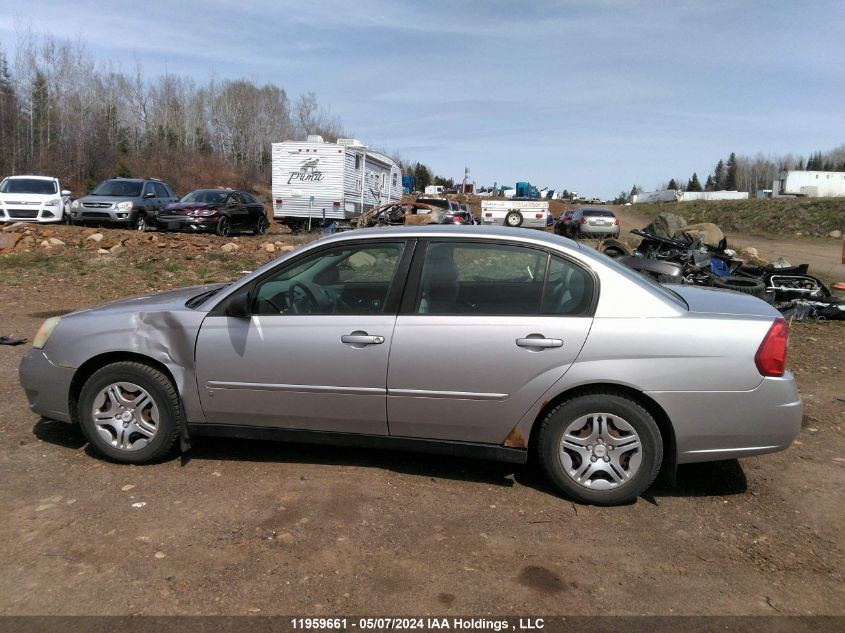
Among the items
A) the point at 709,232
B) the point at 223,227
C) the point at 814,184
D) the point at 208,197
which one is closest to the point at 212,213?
the point at 223,227

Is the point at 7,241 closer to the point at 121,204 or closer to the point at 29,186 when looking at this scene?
the point at 121,204

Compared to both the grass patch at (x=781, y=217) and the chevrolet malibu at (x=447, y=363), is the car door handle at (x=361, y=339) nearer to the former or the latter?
the chevrolet malibu at (x=447, y=363)

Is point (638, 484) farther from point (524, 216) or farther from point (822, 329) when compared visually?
point (524, 216)

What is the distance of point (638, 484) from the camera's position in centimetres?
379

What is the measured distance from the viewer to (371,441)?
4.08 meters

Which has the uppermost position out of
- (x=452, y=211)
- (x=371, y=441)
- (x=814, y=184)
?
(x=814, y=184)

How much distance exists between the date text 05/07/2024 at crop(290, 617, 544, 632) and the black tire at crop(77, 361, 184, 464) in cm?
188

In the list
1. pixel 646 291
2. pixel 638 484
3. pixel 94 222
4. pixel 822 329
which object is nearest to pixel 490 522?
pixel 638 484

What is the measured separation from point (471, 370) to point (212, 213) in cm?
1626

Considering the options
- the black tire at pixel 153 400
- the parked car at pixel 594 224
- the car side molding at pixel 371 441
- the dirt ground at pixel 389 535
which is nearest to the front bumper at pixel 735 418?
the dirt ground at pixel 389 535

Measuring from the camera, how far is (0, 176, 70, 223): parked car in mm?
17484

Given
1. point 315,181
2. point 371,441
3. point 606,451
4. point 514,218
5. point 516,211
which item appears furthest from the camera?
point 516,211

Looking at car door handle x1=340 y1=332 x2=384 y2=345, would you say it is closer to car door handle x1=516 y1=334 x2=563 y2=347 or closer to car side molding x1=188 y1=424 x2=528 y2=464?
car side molding x1=188 y1=424 x2=528 y2=464

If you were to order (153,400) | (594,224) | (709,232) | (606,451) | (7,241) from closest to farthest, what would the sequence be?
(606,451)
(153,400)
(7,241)
(709,232)
(594,224)
